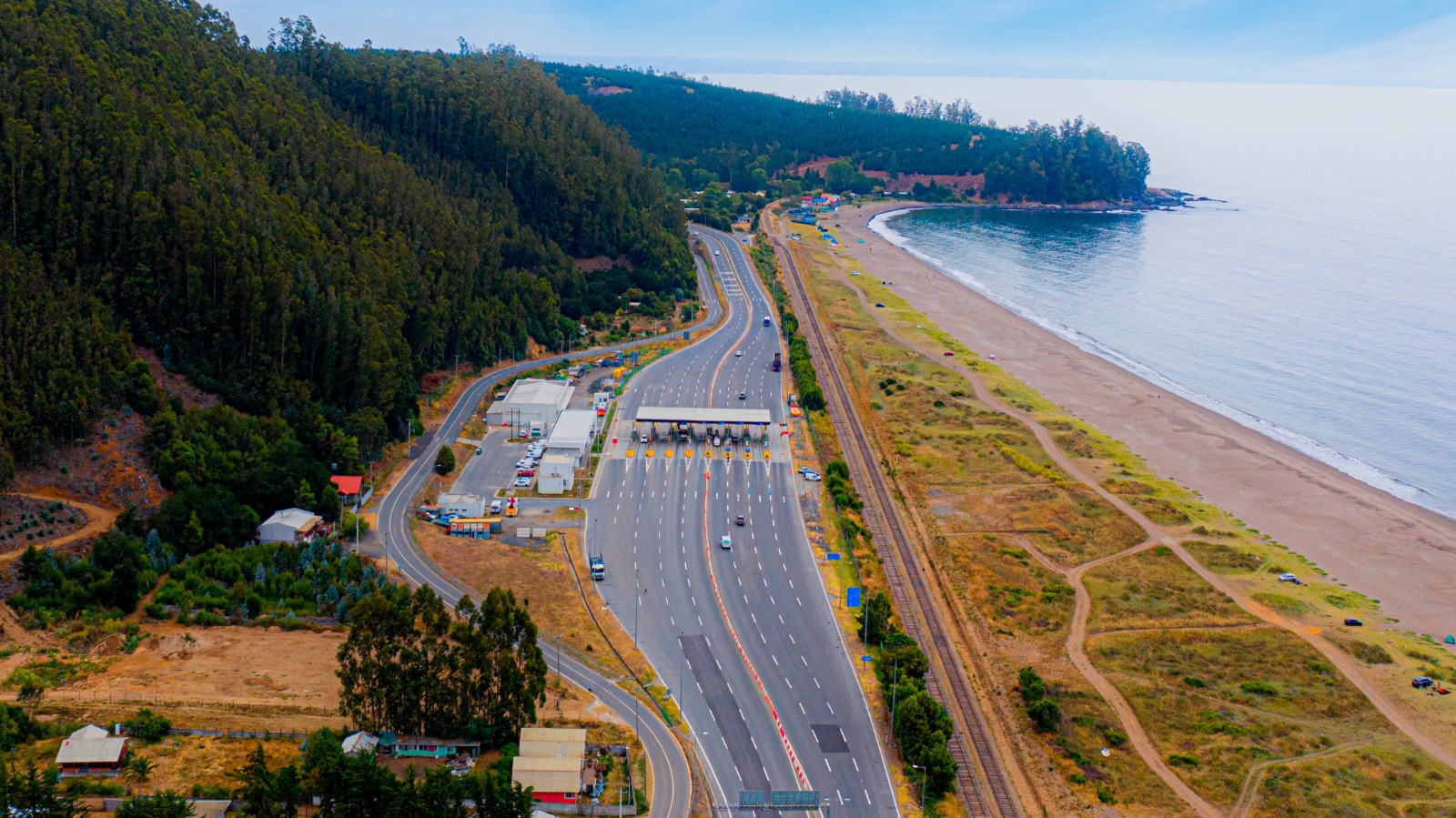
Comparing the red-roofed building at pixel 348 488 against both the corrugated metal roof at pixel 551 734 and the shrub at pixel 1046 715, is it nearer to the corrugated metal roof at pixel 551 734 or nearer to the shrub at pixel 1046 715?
the corrugated metal roof at pixel 551 734

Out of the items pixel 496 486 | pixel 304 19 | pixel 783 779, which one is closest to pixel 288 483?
pixel 496 486

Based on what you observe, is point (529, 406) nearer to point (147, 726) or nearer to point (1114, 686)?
point (147, 726)

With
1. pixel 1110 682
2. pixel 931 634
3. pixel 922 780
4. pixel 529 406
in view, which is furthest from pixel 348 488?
pixel 1110 682

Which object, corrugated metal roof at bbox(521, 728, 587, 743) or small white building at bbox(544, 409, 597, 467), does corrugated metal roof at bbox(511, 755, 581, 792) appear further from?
small white building at bbox(544, 409, 597, 467)

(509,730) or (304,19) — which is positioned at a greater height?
(304,19)

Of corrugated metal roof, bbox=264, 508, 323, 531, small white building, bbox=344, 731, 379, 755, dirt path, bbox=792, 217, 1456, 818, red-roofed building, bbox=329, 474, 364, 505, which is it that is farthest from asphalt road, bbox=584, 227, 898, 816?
corrugated metal roof, bbox=264, 508, 323, 531

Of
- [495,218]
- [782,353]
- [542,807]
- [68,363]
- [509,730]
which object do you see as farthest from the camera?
[495,218]

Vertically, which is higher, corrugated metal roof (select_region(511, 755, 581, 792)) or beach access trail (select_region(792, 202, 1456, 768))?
beach access trail (select_region(792, 202, 1456, 768))

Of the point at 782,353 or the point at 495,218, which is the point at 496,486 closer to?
the point at 782,353
